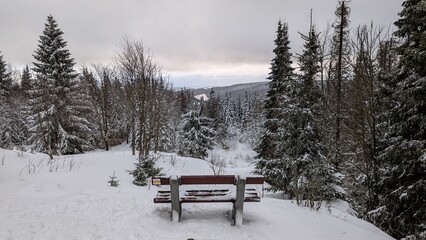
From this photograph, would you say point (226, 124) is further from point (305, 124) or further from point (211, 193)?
point (211, 193)

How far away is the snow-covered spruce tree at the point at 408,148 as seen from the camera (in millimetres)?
7379

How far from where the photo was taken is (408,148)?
25.6 ft

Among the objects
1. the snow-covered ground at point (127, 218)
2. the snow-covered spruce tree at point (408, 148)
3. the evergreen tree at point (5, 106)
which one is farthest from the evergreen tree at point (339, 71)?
the evergreen tree at point (5, 106)

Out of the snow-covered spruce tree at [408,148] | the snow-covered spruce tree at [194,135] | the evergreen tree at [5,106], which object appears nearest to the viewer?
the snow-covered spruce tree at [408,148]

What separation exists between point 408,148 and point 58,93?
23.7 meters

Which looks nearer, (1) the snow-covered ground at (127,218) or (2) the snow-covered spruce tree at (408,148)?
(1) the snow-covered ground at (127,218)

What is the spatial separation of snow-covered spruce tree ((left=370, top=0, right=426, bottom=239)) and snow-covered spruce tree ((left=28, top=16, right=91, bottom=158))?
21.6 metres

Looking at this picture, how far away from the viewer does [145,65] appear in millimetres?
16453

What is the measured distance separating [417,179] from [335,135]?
7.53m

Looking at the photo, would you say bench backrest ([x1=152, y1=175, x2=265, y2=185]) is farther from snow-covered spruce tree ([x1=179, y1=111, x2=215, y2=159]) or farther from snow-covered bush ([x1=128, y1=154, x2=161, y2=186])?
snow-covered spruce tree ([x1=179, y1=111, x2=215, y2=159])

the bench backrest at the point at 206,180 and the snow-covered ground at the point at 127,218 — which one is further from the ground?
the bench backrest at the point at 206,180

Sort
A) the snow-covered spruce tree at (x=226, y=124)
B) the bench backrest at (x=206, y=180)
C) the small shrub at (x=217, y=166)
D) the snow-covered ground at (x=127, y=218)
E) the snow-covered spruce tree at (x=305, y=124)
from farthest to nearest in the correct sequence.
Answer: the snow-covered spruce tree at (x=226, y=124) → the small shrub at (x=217, y=166) → the snow-covered spruce tree at (x=305, y=124) → the bench backrest at (x=206, y=180) → the snow-covered ground at (x=127, y=218)

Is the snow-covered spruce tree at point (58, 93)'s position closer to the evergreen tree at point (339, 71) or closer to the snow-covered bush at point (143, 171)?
the snow-covered bush at point (143, 171)

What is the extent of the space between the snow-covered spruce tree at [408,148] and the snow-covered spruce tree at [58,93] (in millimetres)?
21618
